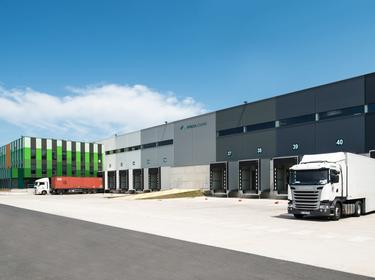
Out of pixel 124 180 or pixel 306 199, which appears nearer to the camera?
pixel 306 199

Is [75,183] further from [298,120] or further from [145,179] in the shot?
[298,120]

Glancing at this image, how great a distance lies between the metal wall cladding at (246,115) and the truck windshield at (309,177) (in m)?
25.3

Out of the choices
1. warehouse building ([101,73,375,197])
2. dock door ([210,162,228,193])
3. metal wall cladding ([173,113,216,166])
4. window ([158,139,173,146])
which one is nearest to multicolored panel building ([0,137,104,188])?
window ([158,139,173,146])

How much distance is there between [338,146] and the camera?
38.9 meters

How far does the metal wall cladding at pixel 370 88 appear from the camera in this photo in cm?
3647

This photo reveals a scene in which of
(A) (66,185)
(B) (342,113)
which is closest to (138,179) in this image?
(A) (66,185)

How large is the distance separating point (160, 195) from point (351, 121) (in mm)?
24439

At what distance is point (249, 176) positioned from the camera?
4881cm

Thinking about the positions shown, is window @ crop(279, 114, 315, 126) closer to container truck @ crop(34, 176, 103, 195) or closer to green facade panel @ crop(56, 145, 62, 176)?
container truck @ crop(34, 176, 103, 195)

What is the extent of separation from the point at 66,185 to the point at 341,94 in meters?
52.2

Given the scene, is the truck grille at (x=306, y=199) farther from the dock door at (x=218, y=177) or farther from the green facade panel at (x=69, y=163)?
the green facade panel at (x=69, y=163)

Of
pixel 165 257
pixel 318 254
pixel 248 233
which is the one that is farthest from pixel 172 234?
pixel 318 254

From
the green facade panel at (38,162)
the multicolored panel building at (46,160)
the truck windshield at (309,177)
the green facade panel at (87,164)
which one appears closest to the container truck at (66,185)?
the multicolored panel building at (46,160)

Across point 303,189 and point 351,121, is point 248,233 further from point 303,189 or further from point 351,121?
point 351,121
